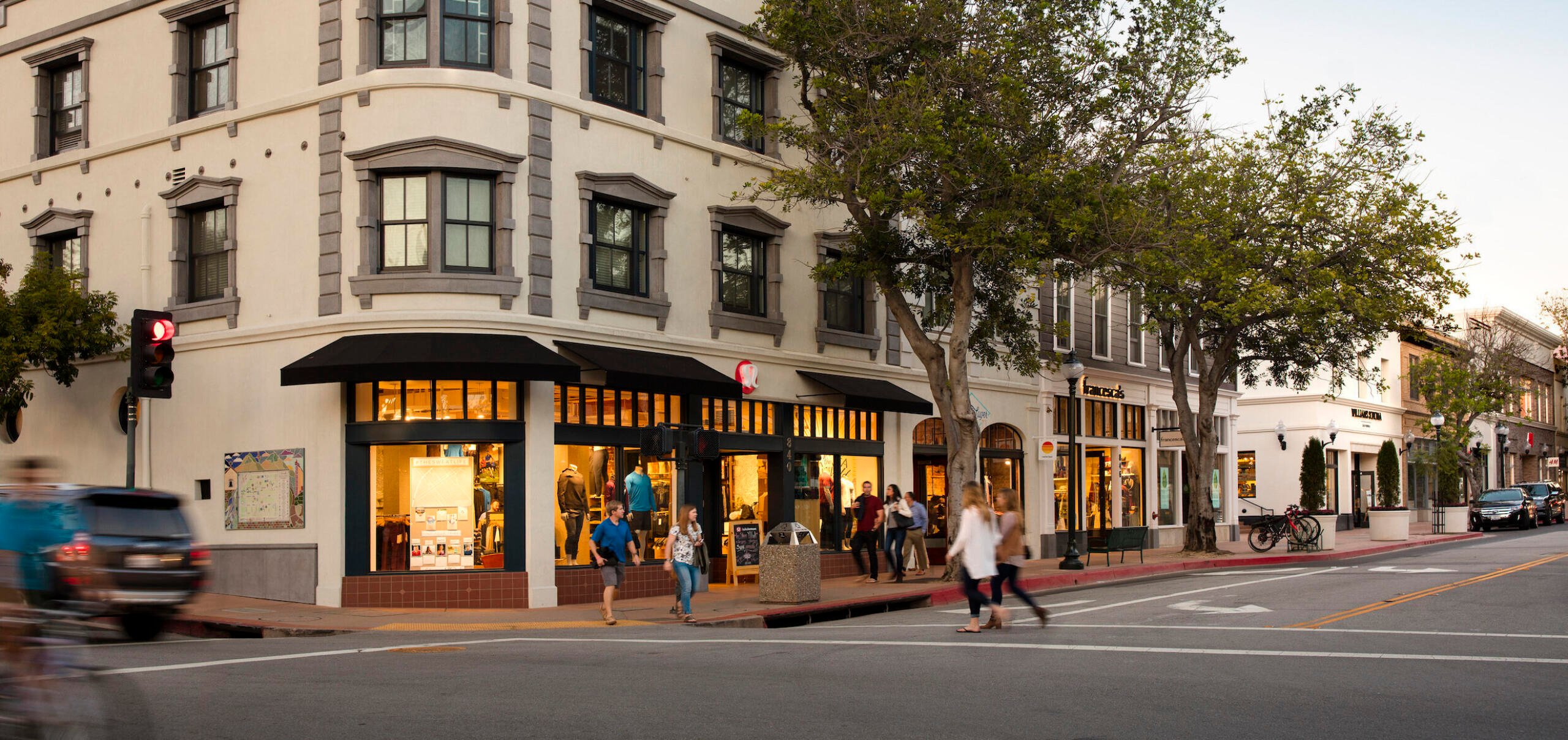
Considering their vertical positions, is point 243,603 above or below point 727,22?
below

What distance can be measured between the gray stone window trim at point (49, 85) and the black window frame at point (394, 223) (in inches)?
305

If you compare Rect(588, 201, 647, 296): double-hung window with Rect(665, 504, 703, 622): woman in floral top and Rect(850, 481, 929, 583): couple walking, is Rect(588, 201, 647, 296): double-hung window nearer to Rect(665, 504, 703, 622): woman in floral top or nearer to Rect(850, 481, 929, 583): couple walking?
Rect(665, 504, 703, 622): woman in floral top

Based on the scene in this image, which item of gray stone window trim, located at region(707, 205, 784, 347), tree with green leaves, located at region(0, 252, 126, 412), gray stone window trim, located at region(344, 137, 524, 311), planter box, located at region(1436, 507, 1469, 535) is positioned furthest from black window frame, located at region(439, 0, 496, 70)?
planter box, located at region(1436, 507, 1469, 535)

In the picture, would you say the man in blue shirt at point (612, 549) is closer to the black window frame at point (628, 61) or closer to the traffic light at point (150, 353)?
the traffic light at point (150, 353)

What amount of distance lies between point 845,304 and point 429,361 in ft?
35.2

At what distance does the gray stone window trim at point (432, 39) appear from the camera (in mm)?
20750

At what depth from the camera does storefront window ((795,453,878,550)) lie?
2636 cm

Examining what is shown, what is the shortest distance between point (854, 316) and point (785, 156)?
3.85 meters

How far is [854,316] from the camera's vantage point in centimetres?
2812

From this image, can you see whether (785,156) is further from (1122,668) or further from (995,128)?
(1122,668)

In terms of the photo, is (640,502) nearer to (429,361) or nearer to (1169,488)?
(429,361)

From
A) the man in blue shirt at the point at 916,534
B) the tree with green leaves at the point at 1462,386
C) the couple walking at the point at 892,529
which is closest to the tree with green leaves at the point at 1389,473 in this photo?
the tree with green leaves at the point at 1462,386

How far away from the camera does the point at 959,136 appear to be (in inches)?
859

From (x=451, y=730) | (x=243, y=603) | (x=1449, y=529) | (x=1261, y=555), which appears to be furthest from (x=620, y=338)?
(x=1449, y=529)
